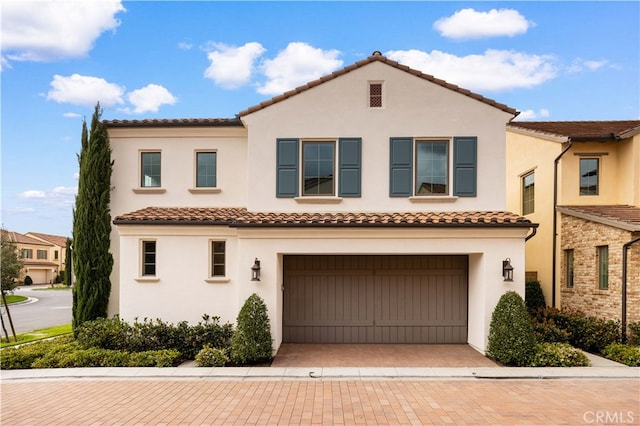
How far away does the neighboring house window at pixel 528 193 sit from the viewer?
53.4ft

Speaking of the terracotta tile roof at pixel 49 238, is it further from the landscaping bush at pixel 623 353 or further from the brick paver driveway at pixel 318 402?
the landscaping bush at pixel 623 353

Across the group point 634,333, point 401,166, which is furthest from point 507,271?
point 634,333

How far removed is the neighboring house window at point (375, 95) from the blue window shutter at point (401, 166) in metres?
1.20

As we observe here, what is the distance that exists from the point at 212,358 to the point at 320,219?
4.48 m

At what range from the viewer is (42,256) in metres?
60.4

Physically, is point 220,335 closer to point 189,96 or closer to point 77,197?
point 77,197

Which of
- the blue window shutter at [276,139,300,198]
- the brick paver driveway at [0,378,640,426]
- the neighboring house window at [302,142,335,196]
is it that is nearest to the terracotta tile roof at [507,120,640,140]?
the neighboring house window at [302,142,335,196]

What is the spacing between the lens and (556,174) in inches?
570

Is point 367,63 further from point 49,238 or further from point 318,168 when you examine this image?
point 49,238

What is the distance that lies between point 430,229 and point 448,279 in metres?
2.47

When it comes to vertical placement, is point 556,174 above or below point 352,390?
above

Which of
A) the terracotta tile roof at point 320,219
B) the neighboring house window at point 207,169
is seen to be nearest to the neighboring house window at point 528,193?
the terracotta tile roof at point 320,219

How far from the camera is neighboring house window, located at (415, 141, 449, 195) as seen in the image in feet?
39.0

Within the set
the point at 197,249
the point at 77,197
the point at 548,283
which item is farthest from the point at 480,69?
the point at 77,197
